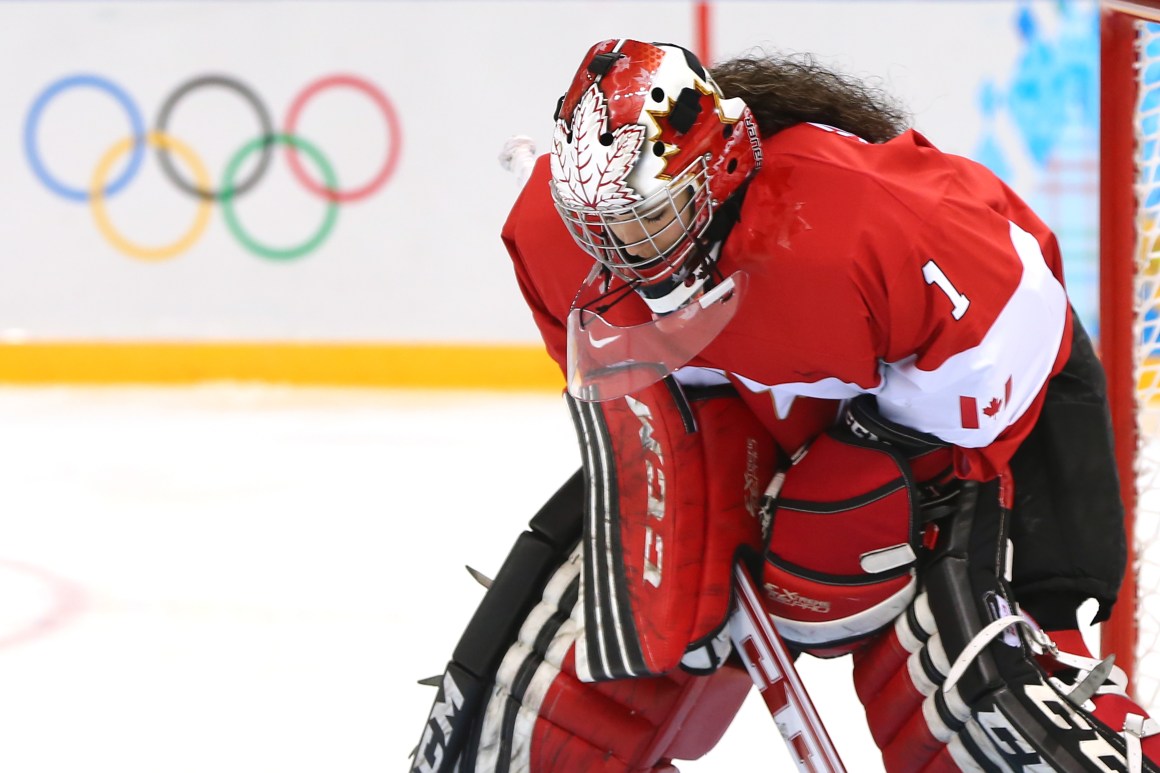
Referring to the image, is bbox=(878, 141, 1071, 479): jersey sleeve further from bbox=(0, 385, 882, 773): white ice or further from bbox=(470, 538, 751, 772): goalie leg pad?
bbox=(0, 385, 882, 773): white ice

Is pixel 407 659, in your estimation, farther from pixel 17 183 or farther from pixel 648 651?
pixel 17 183

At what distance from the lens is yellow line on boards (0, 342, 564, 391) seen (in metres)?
4.61

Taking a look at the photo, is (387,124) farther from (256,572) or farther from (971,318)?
(971,318)

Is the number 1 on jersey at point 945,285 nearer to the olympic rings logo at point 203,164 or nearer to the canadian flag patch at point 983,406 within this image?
the canadian flag patch at point 983,406

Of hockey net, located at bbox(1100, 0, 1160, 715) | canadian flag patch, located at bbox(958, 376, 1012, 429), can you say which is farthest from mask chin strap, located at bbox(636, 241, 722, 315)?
hockey net, located at bbox(1100, 0, 1160, 715)

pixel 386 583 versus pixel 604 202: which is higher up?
pixel 604 202

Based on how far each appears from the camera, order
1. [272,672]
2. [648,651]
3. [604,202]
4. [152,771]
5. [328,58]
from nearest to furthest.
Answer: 1. [604,202]
2. [648,651]
3. [152,771]
4. [272,672]
5. [328,58]

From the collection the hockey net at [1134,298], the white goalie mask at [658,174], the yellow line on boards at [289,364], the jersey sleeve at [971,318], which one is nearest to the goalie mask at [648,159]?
the white goalie mask at [658,174]

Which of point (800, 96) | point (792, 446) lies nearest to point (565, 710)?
point (792, 446)

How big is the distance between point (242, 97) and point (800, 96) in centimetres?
385

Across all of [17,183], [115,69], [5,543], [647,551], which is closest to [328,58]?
[115,69]

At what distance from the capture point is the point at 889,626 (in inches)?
55.6

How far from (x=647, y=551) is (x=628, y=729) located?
21 centimetres

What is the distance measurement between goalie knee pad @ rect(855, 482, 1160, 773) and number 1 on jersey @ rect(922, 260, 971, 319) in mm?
302
